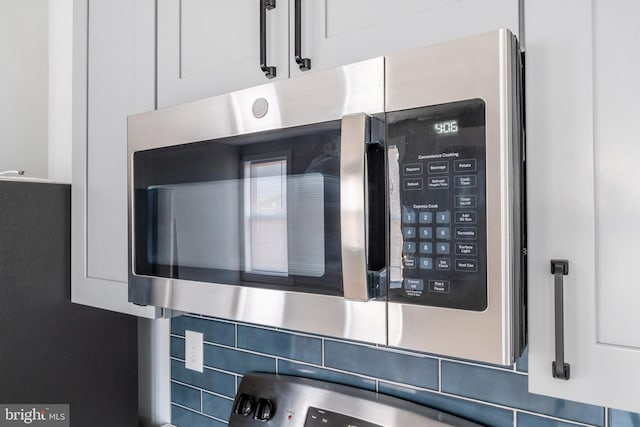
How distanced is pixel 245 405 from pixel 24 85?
1283 mm

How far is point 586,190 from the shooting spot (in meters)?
0.57

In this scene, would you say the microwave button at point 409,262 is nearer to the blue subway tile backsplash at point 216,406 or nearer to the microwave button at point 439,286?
the microwave button at point 439,286

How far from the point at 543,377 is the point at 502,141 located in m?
0.30

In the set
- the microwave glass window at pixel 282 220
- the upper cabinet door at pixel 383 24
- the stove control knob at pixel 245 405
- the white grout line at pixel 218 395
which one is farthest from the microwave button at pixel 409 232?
the white grout line at pixel 218 395

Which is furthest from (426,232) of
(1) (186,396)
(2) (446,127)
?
(1) (186,396)

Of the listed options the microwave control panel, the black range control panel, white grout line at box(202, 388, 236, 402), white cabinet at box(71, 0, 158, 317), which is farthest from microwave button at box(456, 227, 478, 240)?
white grout line at box(202, 388, 236, 402)

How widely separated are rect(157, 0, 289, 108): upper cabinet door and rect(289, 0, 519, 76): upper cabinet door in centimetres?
5

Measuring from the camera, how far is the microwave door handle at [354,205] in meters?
0.60

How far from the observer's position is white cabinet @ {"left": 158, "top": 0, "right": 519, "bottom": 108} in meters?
0.66

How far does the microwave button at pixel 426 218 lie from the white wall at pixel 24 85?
60.1 inches

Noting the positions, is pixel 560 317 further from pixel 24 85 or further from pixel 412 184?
pixel 24 85

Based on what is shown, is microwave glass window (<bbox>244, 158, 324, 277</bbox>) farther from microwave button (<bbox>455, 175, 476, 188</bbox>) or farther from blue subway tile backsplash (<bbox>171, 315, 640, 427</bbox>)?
blue subway tile backsplash (<bbox>171, 315, 640, 427</bbox>)

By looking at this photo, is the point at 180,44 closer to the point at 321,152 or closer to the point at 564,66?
the point at 321,152

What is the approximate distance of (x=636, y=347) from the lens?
54cm
